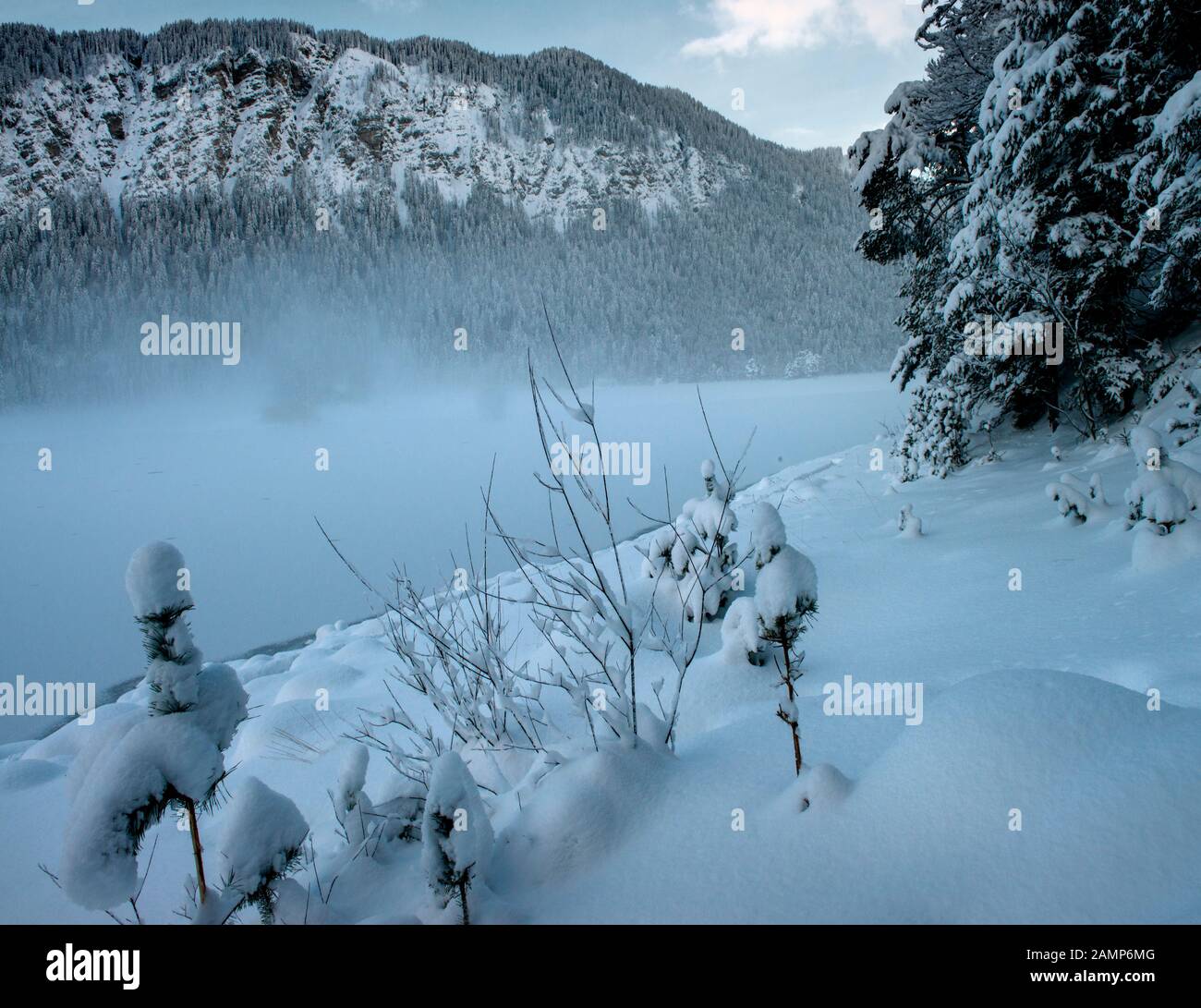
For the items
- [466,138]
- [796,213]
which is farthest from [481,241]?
[466,138]

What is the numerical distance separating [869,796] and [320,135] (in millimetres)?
153645

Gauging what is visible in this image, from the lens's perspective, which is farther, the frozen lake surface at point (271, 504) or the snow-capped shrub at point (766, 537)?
Answer: the frozen lake surface at point (271, 504)

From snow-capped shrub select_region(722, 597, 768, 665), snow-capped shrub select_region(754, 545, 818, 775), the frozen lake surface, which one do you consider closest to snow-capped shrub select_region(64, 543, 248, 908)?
snow-capped shrub select_region(754, 545, 818, 775)

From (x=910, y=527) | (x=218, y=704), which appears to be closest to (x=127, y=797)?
(x=218, y=704)

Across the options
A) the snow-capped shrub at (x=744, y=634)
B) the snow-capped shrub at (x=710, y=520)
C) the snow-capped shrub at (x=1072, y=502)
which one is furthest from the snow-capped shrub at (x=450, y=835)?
the snow-capped shrub at (x=1072, y=502)

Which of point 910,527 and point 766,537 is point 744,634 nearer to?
point 766,537

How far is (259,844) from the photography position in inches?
57.8

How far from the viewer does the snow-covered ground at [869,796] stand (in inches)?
53.6

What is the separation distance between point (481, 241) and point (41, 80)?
5993cm

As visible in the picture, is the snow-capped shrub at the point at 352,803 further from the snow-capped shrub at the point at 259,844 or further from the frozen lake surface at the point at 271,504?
the frozen lake surface at the point at 271,504

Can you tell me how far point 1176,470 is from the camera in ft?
12.7

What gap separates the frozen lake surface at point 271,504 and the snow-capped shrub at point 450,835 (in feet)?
25.2

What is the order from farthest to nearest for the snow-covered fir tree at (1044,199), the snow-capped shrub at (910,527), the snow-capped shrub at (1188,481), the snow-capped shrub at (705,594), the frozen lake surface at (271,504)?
the frozen lake surface at (271,504)
the snow-covered fir tree at (1044,199)
the snow-capped shrub at (910,527)
the snow-capped shrub at (705,594)
the snow-capped shrub at (1188,481)
